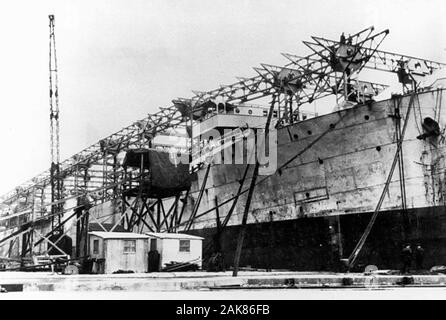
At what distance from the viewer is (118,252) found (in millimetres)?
18969

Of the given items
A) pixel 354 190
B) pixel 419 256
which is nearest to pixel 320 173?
pixel 354 190

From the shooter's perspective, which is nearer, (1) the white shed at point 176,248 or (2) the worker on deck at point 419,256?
(2) the worker on deck at point 419,256

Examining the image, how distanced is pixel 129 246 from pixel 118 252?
1.67 feet

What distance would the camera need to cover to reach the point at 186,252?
20766 mm

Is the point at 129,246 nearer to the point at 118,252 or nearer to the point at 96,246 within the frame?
the point at 118,252

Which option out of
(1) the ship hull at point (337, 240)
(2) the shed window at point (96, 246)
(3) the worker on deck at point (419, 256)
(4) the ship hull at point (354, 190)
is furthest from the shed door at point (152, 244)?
(3) the worker on deck at point (419, 256)

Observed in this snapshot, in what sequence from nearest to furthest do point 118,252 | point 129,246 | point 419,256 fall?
point 419,256, point 118,252, point 129,246

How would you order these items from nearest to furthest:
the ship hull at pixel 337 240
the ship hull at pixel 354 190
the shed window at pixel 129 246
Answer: the ship hull at pixel 337 240 → the ship hull at pixel 354 190 → the shed window at pixel 129 246

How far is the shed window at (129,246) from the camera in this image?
19216mm

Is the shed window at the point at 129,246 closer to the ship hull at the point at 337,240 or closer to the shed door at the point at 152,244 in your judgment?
the shed door at the point at 152,244

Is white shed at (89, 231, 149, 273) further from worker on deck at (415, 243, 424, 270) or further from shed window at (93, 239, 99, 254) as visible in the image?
worker on deck at (415, 243, 424, 270)

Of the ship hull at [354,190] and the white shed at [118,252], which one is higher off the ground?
the ship hull at [354,190]

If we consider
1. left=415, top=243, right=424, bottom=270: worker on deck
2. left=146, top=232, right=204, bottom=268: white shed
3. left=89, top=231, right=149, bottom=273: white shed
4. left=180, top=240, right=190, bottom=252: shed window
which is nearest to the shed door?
left=146, top=232, right=204, bottom=268: white shed

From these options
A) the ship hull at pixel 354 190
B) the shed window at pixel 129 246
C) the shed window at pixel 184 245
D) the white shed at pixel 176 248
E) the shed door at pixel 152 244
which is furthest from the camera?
the shed window at pixel 184 245
